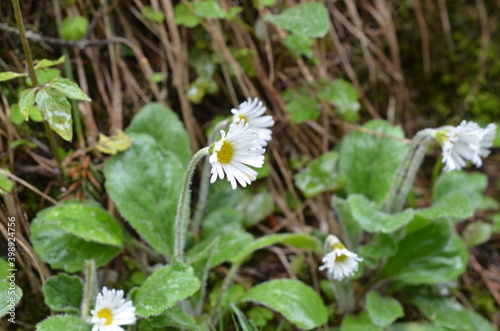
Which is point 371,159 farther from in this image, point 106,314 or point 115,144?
point 106,314

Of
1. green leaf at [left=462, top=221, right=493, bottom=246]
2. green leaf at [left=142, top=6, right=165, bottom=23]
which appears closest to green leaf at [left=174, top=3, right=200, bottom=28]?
green leaf at [left=142, top=6, right=165, bottom=23]

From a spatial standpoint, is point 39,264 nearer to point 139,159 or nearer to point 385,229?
point 139,159

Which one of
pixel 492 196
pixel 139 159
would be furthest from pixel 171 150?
pixel 492 196

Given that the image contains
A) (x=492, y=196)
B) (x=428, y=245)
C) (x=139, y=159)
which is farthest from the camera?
(x=492, y=196)

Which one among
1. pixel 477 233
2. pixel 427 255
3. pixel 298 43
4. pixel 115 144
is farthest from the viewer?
pixel 477 233

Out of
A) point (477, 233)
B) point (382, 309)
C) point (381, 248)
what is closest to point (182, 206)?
point (381, 248)

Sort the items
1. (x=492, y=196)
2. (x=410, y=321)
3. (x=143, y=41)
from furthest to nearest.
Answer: (x=492, y=196) < (x=143, y=41) < (x=410, y=321)

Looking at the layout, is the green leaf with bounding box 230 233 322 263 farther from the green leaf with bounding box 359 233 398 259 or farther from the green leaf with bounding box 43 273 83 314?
the green leaf with bounding box 43 273 83 314
